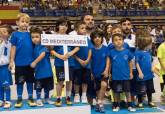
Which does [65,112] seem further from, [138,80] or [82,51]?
[138,80]

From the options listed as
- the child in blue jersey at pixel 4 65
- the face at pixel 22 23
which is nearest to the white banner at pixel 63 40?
the face at pixel 22 23

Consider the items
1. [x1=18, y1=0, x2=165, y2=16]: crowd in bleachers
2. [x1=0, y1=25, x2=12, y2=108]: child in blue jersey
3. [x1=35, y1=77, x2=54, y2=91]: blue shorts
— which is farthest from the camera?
[x1=18, y1=0, x2=165, y2=16]: crowd in bleachers

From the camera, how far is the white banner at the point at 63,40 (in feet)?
17.7

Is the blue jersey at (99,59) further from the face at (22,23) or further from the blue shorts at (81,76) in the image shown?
the face at (22,23)

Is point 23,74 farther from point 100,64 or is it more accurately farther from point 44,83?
point 100,64

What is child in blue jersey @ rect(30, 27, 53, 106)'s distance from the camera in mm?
5410

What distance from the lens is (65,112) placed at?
5.39 m

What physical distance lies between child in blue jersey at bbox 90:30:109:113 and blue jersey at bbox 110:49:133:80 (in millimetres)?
125

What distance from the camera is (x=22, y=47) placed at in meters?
5.34

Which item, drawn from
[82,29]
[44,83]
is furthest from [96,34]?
[44,83]

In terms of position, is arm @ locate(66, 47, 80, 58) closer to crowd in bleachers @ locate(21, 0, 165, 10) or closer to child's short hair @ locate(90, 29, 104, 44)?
child's short hair @ locate(90, 29, 104, 44)

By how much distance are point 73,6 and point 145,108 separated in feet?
60.8

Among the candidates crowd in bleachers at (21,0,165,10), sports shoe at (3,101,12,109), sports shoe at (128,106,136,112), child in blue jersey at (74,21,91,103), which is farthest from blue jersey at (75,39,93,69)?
crowd in bleachers at (21,0,165,10)

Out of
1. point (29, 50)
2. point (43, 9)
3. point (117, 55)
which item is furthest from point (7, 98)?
point (43, 9)
